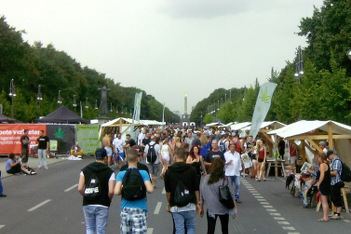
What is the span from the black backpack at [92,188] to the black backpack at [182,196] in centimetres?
98

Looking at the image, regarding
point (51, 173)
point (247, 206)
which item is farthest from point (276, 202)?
point (51, 173)

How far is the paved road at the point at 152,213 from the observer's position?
36.0 ft

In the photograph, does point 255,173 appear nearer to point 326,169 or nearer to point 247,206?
point 247,206

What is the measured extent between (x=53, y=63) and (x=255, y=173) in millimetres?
74257

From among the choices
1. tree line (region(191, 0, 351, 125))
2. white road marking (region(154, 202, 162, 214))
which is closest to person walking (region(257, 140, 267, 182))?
tree line (region(191, 0, 351, 125))

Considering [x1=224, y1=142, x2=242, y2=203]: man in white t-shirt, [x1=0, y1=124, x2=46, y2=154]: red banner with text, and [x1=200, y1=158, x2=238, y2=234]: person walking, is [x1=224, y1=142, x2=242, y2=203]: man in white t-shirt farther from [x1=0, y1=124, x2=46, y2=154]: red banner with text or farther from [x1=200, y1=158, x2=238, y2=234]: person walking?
[x1=0, y1=124, x2=46, y2=154]: red banner with text

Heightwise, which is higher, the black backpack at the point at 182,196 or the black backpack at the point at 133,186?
the black backpack at the point at 133,186

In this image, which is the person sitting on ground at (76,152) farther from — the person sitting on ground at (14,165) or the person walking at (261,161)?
the person walking at (261,161)

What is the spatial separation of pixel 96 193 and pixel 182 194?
1.08 m

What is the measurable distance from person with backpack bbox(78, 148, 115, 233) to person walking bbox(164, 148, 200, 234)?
804 mm

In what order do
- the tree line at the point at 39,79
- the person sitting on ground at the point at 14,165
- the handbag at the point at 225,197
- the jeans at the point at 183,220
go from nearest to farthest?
1. the jeans at the point at 183,220
2. the handbag at the point at 225,197
3. the person sitting on ground at the point at 14,165
4. the tree line at the point at 39,79

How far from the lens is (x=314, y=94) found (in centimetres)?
3048

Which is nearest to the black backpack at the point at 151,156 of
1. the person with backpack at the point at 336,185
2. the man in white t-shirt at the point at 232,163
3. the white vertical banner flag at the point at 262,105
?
the white vertical banner flag at the point at 262,105

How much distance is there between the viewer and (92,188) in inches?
291
